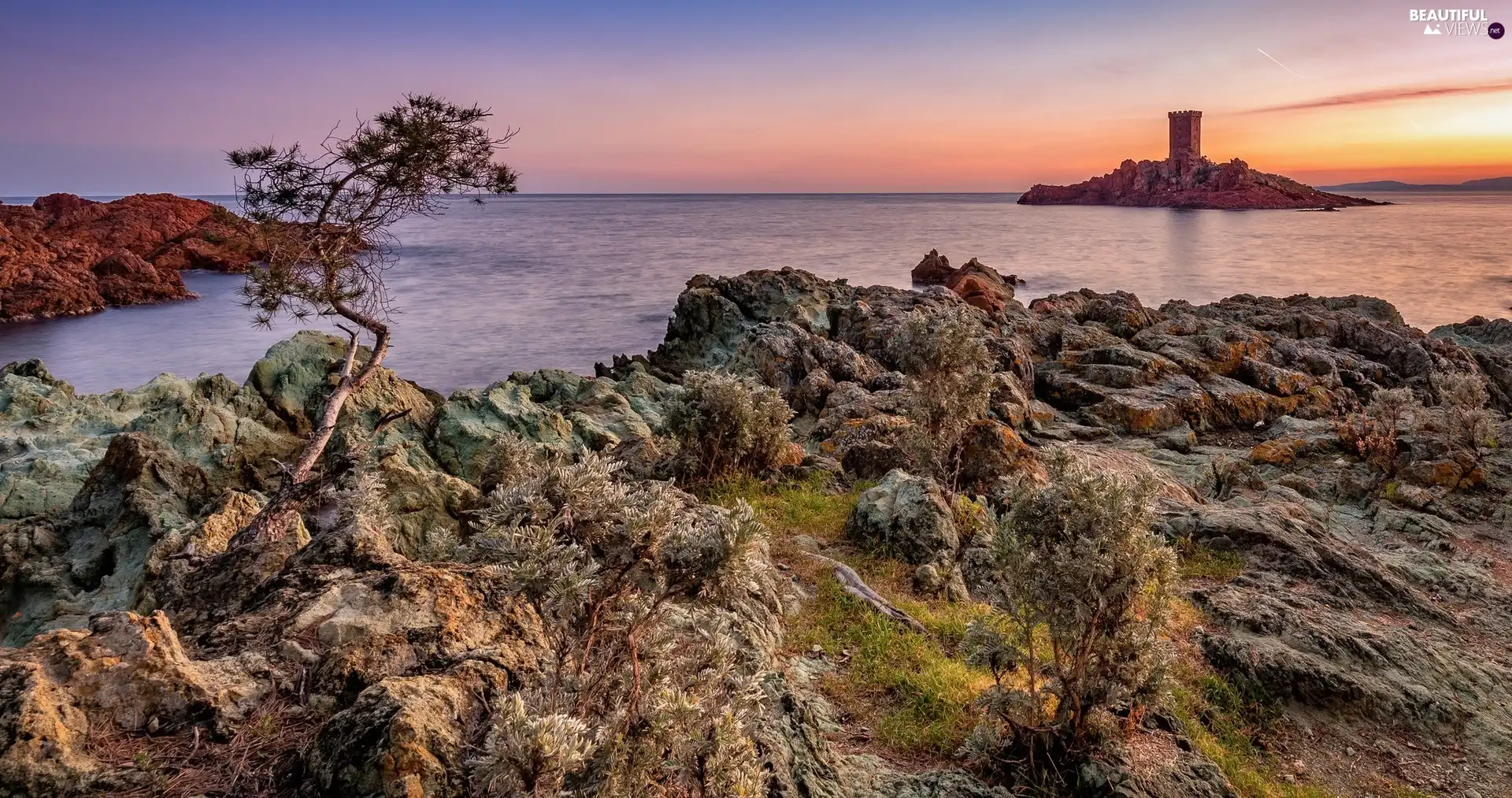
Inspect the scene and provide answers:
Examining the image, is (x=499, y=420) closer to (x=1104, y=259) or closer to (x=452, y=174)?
(x=452, y=174)

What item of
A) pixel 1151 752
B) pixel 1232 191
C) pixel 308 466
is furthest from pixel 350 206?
pixel 1232 191

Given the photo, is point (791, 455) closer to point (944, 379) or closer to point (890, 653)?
point (944, 379)

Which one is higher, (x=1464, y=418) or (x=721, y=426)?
(x=721, y=426)

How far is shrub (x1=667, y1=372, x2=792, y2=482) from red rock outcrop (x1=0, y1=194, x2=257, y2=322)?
35315 millimetres

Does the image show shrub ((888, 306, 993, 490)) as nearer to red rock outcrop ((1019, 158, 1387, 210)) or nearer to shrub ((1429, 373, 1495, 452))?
shrub ((1429, 373, 1495, 452))

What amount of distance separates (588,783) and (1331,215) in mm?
194542

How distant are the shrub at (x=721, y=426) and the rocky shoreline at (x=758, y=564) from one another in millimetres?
611

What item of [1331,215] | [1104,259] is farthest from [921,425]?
[1331,215]

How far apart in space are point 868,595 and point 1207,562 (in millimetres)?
6049

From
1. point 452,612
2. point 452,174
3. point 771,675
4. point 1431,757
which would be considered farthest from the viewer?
point 452,174

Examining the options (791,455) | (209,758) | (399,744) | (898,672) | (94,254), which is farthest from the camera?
(94,254)

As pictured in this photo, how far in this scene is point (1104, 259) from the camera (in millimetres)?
75500

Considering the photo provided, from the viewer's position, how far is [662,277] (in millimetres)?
63219

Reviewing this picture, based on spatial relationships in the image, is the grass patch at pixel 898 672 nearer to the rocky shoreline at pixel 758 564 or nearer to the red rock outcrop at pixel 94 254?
the rocky shoreline at pixel 758 564
